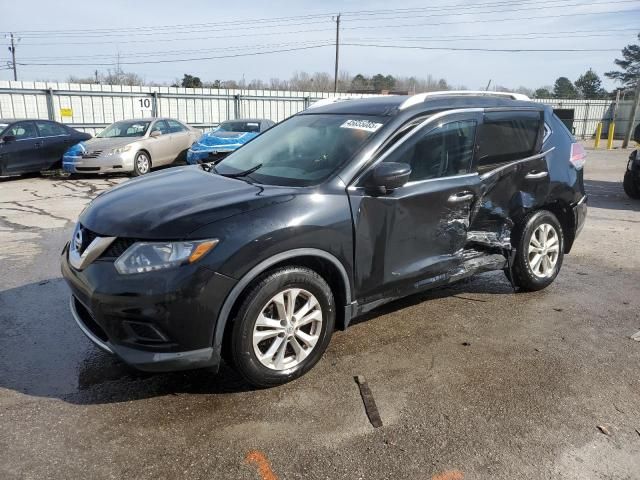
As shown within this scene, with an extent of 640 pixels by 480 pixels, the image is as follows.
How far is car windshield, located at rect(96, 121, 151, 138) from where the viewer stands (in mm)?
13453

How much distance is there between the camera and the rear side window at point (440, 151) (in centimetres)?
373

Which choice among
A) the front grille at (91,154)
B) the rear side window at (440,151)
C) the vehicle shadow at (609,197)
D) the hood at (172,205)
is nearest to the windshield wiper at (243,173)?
the hood at (172,205)

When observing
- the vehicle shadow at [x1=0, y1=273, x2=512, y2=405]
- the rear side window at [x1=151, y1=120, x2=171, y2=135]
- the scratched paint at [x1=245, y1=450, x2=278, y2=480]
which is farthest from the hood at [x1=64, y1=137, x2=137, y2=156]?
the scratched paint at [x1=245, y1=450, x2=278, y2=480]

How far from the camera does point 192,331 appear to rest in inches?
112

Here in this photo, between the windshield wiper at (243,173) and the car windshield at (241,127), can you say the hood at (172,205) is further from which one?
the car windshield at (241,127)

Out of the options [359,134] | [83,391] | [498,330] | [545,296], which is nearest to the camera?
[83,391]

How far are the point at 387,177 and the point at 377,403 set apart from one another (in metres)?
Answer: 1.40

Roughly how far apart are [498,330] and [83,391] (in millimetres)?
3023

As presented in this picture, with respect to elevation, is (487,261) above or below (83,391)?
above

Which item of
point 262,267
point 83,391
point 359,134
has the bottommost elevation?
point 83,391

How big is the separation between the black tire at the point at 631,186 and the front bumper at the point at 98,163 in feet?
36.2

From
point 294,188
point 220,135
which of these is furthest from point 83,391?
point 220,135

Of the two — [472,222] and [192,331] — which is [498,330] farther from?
[192,331]

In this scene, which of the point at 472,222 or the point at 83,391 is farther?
the point at 472,222
